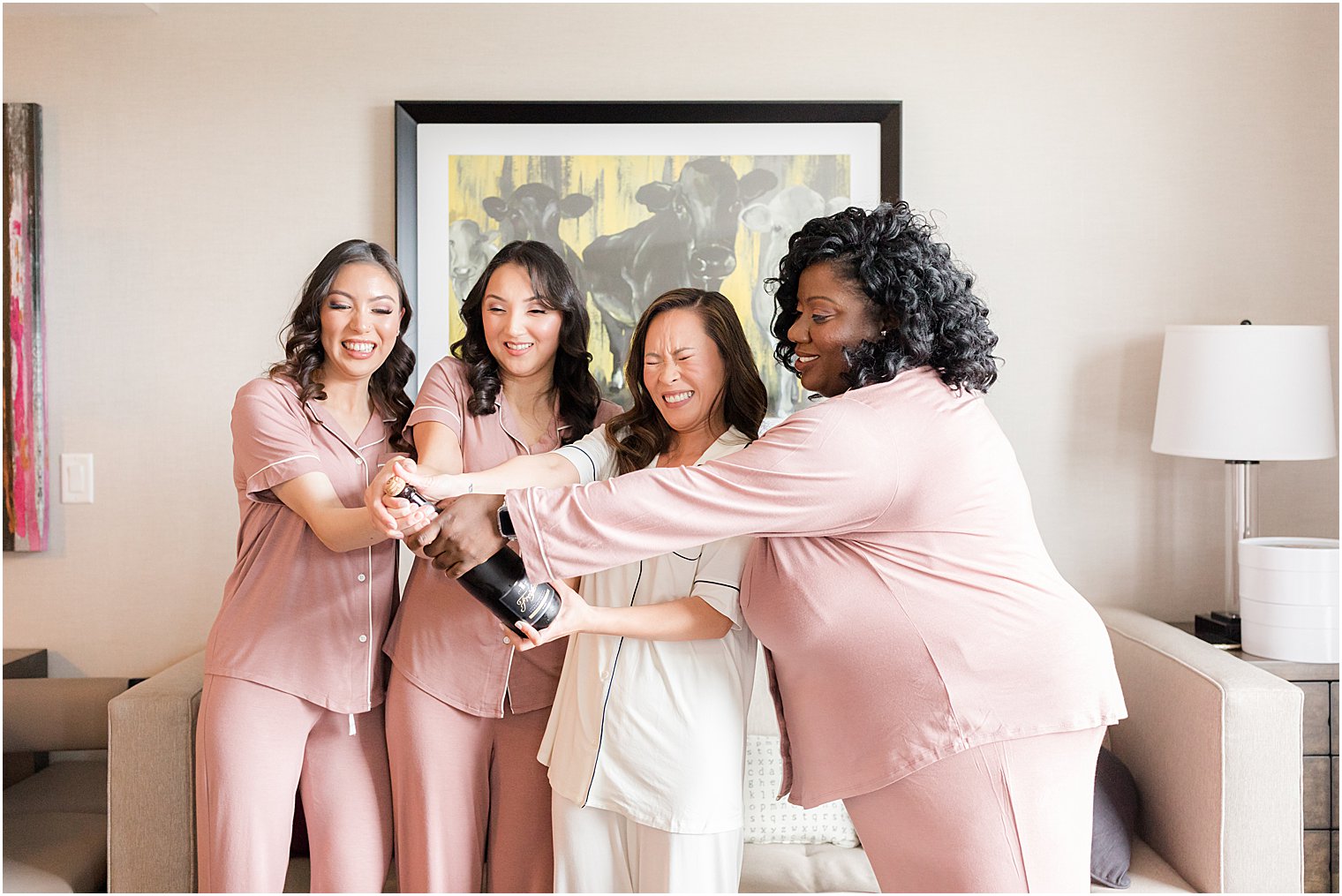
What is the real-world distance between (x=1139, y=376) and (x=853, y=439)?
1.73 m

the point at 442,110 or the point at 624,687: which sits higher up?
the point at 442,110

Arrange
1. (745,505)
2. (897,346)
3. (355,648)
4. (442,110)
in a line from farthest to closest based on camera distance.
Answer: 1. (442,110)
2. (355,648)
3. (897,346)
4. (745,505)

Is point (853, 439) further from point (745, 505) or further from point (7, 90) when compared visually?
point (7, 90)

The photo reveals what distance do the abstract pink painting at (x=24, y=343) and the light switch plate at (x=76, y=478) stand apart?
50 millimetres

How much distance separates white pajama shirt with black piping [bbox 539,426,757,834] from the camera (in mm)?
1448

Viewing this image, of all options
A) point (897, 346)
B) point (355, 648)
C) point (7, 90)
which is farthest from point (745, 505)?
point (7, 90)

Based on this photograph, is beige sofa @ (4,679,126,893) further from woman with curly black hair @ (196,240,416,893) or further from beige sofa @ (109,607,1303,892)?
woman with curly black hair @ (196,240,416,893)

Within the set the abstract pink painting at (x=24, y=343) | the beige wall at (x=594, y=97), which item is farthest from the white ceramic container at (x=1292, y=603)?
the abstract pink painting at (x=24, y=343)

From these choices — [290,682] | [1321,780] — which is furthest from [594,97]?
[1321,780]

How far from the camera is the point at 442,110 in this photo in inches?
97.3

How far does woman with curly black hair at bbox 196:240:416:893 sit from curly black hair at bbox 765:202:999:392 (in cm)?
86

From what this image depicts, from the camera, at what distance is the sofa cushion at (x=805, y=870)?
194cm

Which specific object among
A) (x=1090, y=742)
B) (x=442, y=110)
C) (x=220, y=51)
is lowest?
(x=1090, y=742)

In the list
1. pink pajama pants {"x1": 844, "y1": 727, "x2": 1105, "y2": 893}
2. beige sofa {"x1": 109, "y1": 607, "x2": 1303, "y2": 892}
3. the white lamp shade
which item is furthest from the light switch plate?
the white lamp shade
